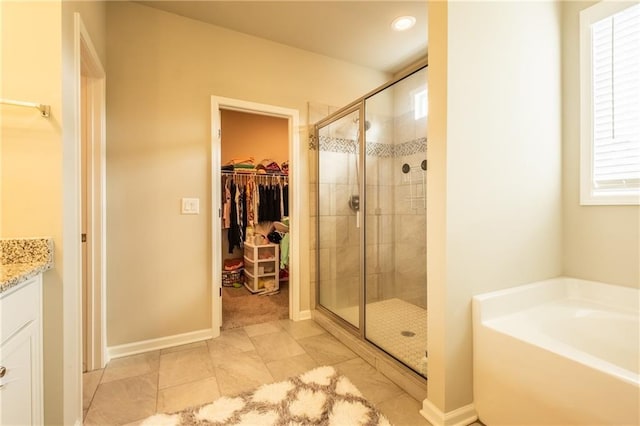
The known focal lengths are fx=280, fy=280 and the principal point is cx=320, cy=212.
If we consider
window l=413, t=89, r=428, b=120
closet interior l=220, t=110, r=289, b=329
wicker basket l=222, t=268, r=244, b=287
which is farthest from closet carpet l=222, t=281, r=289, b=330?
window l=413, t=89, r=428, b=120

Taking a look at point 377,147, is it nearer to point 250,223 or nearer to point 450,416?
point 450,416

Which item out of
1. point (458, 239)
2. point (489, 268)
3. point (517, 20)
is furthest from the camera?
point (517, 20)

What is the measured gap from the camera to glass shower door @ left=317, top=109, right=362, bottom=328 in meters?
2.46

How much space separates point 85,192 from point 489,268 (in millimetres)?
2540

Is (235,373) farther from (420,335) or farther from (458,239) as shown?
(458,239)

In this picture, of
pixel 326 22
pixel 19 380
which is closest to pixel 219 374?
pixel 19 380

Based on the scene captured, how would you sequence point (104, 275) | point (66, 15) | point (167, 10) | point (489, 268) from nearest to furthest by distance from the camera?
point (66, 15), point (489, 268), point (104, 275), point (167, 10)

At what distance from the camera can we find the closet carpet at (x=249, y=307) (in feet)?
8.97

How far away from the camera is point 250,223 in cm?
400

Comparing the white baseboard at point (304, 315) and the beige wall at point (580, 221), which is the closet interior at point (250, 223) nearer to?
the white baseboard at point (304, 315)

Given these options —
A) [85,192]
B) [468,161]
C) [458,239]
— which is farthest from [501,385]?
[85,192]

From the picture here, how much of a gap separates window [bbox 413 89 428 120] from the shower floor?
61.6 inches

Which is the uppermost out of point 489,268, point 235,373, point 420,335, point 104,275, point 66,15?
point 66,15

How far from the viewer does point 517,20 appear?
1594 mm
